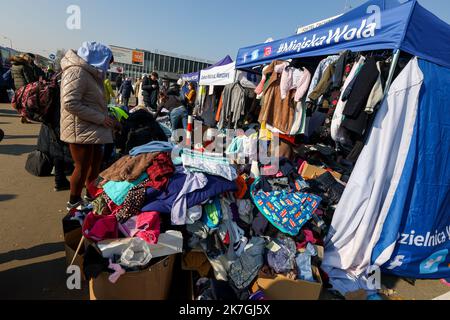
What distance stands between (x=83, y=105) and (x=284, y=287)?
102 inches

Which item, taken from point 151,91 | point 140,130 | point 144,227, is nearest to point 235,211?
point 144,227

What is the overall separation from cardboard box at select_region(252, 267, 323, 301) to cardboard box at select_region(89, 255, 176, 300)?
0.83 m

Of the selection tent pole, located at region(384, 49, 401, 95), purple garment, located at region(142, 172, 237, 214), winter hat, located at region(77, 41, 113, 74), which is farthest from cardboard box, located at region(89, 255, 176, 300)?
tent pole, located at region(384, 49, 401, 95)

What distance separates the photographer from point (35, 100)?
295 cm

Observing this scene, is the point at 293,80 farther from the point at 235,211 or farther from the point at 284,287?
the point at 284,287

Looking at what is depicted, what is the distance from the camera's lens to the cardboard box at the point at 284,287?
210cm

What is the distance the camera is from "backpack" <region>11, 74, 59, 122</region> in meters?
2.90

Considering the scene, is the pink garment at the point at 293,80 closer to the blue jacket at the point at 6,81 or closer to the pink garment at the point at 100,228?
the pink garment at the point at 100,228

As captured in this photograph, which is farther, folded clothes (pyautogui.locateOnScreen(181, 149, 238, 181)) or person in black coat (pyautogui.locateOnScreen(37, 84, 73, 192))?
person in black coat (pyautogui.locateOnScreen(37, 84, 73, 192))

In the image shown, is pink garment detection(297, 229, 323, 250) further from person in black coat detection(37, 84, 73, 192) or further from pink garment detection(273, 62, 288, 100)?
person in black coat detection(37, 84, 73, 192)

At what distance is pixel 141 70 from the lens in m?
42.7

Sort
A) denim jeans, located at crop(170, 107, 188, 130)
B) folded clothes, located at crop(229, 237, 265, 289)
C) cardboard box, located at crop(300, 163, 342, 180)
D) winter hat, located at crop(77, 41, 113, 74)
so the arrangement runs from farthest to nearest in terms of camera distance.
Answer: denim jeans, located at crop(170, 107, 188, 130) < cardboard box, located at crop(300, 163, 342, 180) < winter hat, located at crop(77, 41, 113, 74) < folded clothes, located at crop(229, 237, 265, 289)

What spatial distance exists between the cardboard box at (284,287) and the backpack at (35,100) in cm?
314

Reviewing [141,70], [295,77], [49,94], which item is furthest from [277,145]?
[141,70]
